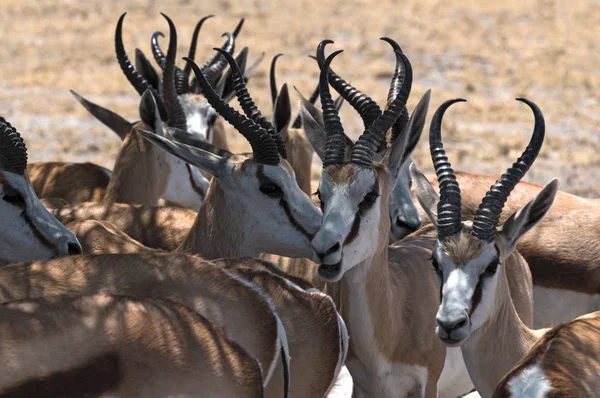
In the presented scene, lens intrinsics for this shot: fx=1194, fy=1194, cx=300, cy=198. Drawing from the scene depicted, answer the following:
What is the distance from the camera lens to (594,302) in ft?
24.9

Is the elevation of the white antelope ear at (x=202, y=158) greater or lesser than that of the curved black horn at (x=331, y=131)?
lesser

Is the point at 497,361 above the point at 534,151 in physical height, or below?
below

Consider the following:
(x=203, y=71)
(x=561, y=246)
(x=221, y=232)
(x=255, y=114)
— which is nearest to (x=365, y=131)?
(x=255, y=114)

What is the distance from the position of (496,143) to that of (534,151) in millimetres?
11348

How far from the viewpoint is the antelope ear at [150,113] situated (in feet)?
26.0

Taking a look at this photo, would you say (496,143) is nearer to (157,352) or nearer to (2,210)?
(2,210)

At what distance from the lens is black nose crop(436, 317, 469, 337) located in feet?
16.5

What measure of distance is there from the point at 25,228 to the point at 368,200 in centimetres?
177

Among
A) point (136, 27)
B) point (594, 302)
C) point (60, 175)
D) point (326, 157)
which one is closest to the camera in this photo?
point (326, 157)

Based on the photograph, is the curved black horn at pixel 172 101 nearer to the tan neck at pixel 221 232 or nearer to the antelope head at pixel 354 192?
the tan neck at pixel 221 232

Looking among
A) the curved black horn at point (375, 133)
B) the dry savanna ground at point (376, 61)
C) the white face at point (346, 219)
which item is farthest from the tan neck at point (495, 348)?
the dry savanna ground at point (376, 61)

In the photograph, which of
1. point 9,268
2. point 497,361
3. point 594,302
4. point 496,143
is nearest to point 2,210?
point 9,268

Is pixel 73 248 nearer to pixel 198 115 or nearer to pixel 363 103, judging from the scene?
pixel 363 103

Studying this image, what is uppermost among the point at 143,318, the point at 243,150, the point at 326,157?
the point at 326,157
